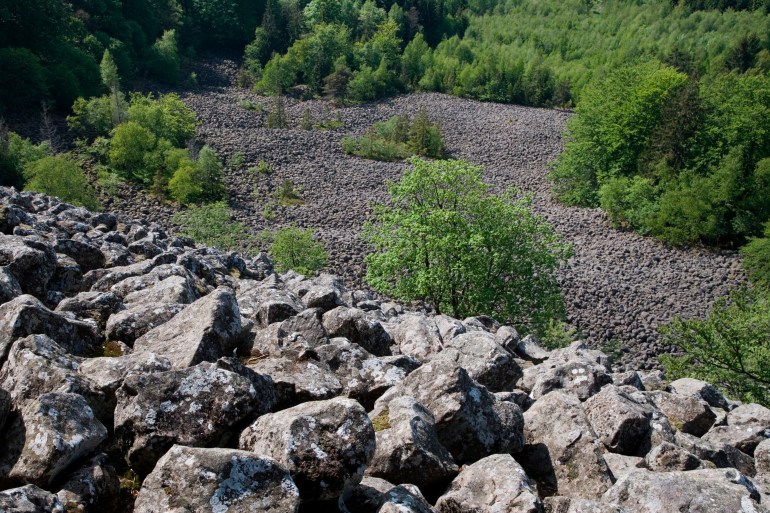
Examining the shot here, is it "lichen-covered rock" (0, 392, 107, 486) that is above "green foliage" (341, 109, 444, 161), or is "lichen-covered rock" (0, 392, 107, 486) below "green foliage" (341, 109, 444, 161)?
above

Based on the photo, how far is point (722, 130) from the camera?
41.1m

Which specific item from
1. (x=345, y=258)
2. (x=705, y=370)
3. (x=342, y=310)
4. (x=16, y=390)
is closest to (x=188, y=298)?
(x=342, y=310)

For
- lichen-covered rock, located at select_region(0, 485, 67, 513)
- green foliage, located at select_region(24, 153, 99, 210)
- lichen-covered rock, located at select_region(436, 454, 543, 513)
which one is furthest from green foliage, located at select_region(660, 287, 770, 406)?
green foliage, located at select_region(24, 153, 99, 210)

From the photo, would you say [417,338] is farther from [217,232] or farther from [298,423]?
[217,232]

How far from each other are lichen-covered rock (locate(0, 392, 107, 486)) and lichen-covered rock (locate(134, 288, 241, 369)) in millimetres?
1233

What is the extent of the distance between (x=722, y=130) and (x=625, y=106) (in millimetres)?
6945

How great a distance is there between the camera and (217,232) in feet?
99.6

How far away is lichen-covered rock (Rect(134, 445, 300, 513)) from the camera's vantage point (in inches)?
141

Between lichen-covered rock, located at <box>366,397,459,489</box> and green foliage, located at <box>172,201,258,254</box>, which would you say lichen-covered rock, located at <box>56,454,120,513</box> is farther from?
green foliage, located at <box>172,201,258,254</box>

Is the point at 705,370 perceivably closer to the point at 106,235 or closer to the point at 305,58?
the point at 106,235

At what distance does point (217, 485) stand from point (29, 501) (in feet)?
3.24

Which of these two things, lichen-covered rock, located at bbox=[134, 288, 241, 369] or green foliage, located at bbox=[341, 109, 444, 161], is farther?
green foliage, located at bbox=[341, 109, 444, 161]

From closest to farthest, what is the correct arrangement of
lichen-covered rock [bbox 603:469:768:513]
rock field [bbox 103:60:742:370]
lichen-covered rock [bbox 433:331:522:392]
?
lichen-covered rock [bbox 603:469:768:513], lichen-covered rock [bbox 433:331:522:392], rock field [bbox 103:60:742:370]

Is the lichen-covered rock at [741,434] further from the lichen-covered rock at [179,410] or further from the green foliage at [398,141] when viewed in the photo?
the green foliage at [398,141]
